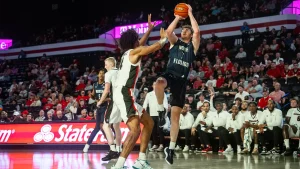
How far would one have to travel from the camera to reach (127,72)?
6.86 meters

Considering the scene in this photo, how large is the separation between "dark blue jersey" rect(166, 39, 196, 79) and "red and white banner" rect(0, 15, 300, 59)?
51.3 feet

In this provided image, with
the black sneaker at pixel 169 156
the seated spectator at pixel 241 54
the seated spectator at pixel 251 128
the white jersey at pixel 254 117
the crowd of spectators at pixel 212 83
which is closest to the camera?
the black sneaker at pixel 169 156

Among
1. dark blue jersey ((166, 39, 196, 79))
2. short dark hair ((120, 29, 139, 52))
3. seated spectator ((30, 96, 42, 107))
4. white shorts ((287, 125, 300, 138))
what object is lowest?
white shorts ((287, 125, 300, 138))

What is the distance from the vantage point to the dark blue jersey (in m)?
7.51

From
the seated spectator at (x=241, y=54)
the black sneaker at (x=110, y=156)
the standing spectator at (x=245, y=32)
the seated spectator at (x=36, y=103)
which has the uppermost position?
Result: the standing spectator at (x=245, y=32)

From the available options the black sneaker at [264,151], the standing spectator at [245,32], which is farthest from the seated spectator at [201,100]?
the standing spectator at [245,32]

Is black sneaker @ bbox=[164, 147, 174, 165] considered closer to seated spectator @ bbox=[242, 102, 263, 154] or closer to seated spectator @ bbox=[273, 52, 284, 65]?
seated spectator @ bbox=[242, 102, 263, 154]

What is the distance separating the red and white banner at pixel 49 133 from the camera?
1381 cm

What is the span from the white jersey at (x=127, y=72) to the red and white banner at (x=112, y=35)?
655 inches

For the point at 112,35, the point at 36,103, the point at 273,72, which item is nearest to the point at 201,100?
the point at 273,72

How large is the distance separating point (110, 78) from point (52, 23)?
26.0 metres

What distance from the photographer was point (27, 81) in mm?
25188

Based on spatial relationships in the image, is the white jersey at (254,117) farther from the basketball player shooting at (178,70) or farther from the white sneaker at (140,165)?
the white sneaker at (140,165)

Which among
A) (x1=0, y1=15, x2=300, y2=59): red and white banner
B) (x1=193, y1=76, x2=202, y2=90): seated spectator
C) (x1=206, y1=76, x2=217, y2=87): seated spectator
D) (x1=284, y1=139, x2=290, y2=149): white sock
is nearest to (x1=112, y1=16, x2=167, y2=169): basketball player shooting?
(x1=284, y1=139, x2=290, y2=149): white sock
